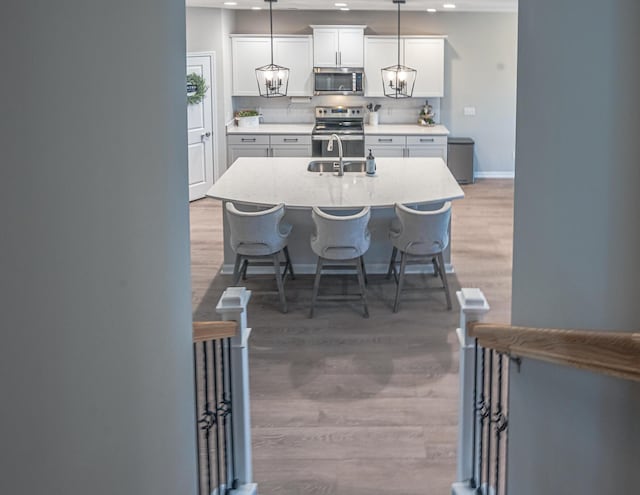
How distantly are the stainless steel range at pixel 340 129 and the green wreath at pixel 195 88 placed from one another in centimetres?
162

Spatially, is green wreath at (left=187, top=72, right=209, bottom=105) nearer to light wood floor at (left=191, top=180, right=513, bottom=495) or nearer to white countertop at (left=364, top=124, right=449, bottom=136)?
white countertop at (left=364, top=124, right=449, bottom=136)

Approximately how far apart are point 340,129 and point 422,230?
17.5 feet

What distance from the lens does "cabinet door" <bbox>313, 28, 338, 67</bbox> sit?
37.6 feet

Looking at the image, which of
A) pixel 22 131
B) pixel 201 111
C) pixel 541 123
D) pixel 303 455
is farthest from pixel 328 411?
pixel 201 111

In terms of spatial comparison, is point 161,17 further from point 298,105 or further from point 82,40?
point 298,105

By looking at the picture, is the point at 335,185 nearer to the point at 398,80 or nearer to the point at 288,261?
the point at 288,261


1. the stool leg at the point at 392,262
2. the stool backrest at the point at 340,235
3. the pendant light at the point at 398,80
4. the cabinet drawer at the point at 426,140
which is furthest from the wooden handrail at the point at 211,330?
the cabinet drawer at the point at 426,140

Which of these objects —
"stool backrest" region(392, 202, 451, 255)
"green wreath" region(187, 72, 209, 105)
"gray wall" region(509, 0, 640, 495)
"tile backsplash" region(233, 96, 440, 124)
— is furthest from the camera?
"tile backsplash" region(233, 96, 440, 124)

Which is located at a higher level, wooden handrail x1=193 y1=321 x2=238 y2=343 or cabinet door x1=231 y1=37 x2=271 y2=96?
cabinet door x1=231 y1=37 x2=271 y2=96

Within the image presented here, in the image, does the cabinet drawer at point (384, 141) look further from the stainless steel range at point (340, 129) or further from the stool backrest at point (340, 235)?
the stool backrest at point (340, 235)

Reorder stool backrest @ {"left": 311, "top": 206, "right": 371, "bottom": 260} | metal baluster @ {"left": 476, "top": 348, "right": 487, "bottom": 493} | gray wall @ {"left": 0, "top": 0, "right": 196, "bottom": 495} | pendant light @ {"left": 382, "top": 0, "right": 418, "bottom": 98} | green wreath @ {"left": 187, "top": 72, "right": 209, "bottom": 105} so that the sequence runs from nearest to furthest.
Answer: gray wall @ {"left": 0, "top": 0, "right": 196, "bottom": 495}, metal baluster @ {"left": 476, "top": 348, "right": 487, "bottom": 493}, stool backrest @ {"left": 311, "top": 206, "right": 371, "bottom": 260}, pendant light @ {"left": 382, "top": 0, "right": 418, "bottom": 98}, green wreath @ {"left": 187, "top": 72, "right": 209, "bottom": 105}

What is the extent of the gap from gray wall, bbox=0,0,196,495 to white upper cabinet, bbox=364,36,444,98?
9.37 metres

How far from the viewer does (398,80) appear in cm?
1015

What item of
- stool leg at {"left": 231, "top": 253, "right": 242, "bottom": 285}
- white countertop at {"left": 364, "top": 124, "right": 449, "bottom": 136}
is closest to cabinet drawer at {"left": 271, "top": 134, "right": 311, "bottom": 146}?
Answer: white countertop at {"left": 364, "top": 124, "right": 449, "bottom": 136}
